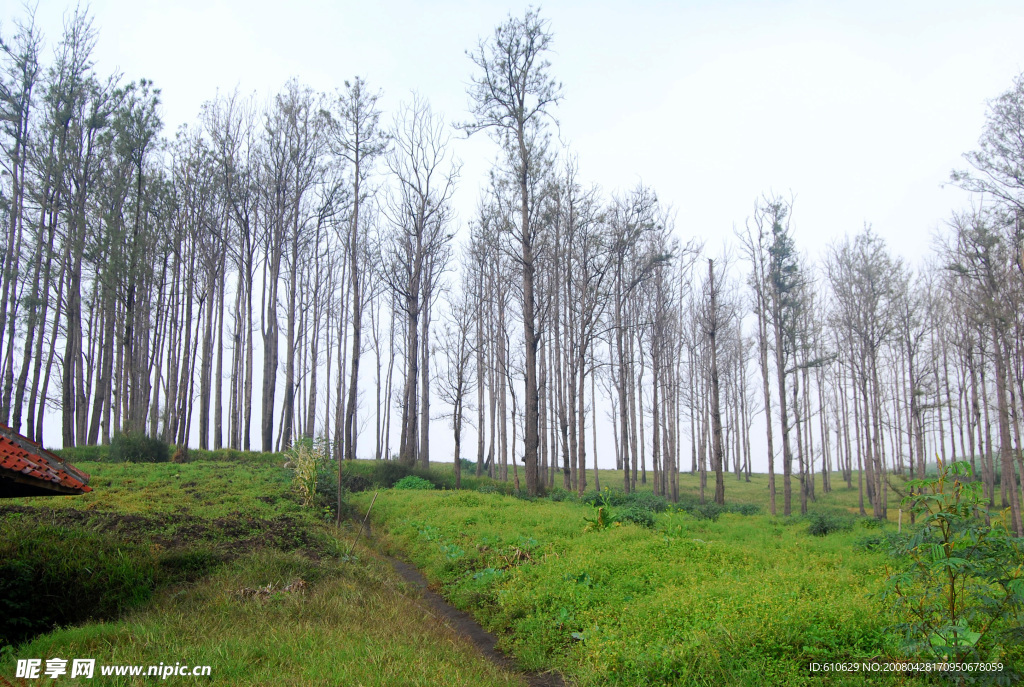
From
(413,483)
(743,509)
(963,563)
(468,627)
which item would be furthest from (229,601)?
(743,509)

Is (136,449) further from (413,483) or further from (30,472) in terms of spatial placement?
(30,472)

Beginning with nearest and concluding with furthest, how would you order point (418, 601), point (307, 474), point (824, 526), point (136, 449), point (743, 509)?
point (418, 601) → point (824, 526) → point (307, 474) → point (136, 449) → point (743, 509)

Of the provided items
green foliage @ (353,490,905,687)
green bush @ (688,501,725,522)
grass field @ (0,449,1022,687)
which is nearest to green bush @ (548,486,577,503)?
green bush @ (688,501,725,522)

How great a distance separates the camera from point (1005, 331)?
15.3 metres

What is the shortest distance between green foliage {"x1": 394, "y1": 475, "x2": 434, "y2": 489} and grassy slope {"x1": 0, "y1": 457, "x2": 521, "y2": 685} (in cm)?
695

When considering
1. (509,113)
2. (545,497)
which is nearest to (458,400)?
(545,497)

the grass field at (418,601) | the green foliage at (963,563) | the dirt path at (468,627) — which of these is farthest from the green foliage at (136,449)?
the green foliage at (963,563)

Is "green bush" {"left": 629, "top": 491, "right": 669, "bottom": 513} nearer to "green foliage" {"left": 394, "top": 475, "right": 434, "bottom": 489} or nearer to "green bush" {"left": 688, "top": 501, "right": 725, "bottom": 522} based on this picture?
"green bush" {"left": 688, "top": 501, "right": 725, "bottom": 522}

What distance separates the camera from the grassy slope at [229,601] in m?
4.38

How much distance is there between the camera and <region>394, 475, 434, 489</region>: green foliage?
56.5 feet

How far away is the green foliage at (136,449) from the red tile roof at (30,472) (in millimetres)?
12115

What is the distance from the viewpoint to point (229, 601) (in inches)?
230

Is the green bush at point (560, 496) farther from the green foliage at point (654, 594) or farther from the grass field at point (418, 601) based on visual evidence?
the grass field at point (418, 601)

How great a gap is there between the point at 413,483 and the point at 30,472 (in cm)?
1314
